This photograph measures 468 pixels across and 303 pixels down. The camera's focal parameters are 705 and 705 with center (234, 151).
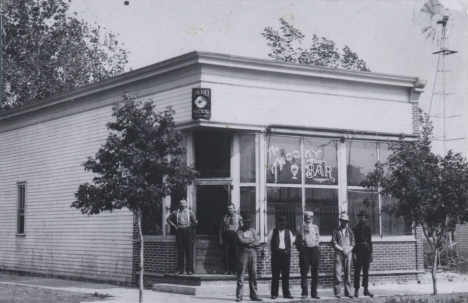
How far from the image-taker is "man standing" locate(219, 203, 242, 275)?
57.1 feet

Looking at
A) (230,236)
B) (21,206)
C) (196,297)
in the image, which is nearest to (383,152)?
(230,236)

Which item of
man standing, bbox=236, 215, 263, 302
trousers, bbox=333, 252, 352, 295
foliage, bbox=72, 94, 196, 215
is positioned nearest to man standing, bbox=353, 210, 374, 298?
trousers, bbox=333, 252, 352, 295

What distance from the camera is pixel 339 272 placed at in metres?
17.0

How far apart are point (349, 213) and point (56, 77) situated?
2420cm

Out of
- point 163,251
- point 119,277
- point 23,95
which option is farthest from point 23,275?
point 23,95

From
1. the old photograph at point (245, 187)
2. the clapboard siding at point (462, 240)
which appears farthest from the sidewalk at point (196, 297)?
the clapboard siding at point (462, 240)

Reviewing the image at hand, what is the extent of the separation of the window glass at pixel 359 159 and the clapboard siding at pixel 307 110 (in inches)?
18.7

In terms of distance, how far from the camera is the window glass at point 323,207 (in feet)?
61.9

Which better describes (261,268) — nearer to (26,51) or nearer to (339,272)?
(339,272)

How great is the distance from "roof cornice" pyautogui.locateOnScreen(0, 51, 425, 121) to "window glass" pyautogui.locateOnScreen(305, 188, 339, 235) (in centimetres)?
318

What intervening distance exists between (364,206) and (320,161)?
1.96 meters

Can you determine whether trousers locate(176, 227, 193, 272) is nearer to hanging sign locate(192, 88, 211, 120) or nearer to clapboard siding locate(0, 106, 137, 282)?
clapboard siding locate(0, 106, 137, 282)

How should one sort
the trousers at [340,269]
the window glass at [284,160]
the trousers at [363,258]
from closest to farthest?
the trousers at [340,269] → the trousers at [363,258] → the window glass at [284,160]

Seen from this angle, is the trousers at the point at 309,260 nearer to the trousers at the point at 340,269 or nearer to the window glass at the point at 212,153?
the trousers at the point at 340,269
